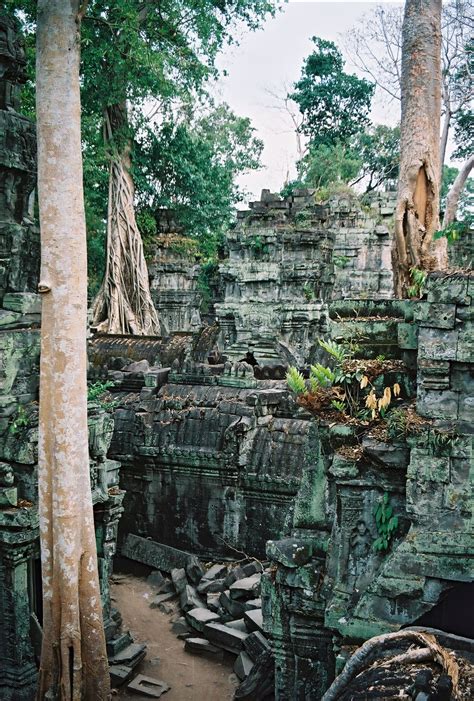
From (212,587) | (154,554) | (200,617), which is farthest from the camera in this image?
(154,554)

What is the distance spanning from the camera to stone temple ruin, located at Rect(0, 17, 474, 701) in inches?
156

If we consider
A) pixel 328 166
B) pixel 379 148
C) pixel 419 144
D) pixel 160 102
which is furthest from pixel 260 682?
pixel 379 148

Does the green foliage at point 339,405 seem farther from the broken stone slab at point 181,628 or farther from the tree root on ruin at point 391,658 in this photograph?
the broken stone slab at point 181,628

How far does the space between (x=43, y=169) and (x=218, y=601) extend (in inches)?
219

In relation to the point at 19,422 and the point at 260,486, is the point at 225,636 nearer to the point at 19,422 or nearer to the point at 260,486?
the point at 260,486

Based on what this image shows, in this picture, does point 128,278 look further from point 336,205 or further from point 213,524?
point 213,524

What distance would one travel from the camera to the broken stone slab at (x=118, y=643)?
6.96m

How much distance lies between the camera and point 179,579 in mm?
8664

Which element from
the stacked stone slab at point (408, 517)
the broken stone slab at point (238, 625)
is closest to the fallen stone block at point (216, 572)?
the broken stone slab at point (238, 625)

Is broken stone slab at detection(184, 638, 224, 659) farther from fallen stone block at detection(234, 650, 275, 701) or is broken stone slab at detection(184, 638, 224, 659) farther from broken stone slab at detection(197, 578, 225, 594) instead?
fallen stone block at detection(234, 650, 275, 701)

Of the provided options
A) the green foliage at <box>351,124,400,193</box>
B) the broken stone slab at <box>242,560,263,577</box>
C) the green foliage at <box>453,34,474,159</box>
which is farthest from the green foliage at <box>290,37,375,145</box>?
the broken stone slab at <box>242,560,263,577</box>

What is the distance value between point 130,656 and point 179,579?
5.84 feet

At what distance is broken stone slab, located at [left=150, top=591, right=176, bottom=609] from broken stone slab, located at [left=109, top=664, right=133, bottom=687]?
1617 mm

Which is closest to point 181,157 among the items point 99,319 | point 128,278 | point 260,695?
point 128,278
